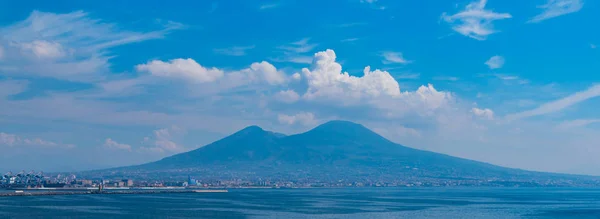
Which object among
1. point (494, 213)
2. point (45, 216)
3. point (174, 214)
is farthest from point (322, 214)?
point (45, 216)

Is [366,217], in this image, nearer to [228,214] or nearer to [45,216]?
[228,214]

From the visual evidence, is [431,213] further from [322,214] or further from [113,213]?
[113,213]

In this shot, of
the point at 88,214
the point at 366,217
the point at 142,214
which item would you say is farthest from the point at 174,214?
the point at 366,217

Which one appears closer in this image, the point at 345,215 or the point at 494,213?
the point at 345,215

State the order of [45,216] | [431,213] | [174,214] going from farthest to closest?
1. [431,213]
2. [174,214]
3. [45,216]

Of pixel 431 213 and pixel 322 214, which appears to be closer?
pixel 322 214

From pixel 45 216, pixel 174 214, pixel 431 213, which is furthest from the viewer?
pixel 431 213

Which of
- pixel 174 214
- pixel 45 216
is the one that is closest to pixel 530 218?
pixel 174 214

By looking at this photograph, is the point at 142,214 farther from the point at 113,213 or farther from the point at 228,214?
the point at 228,214
